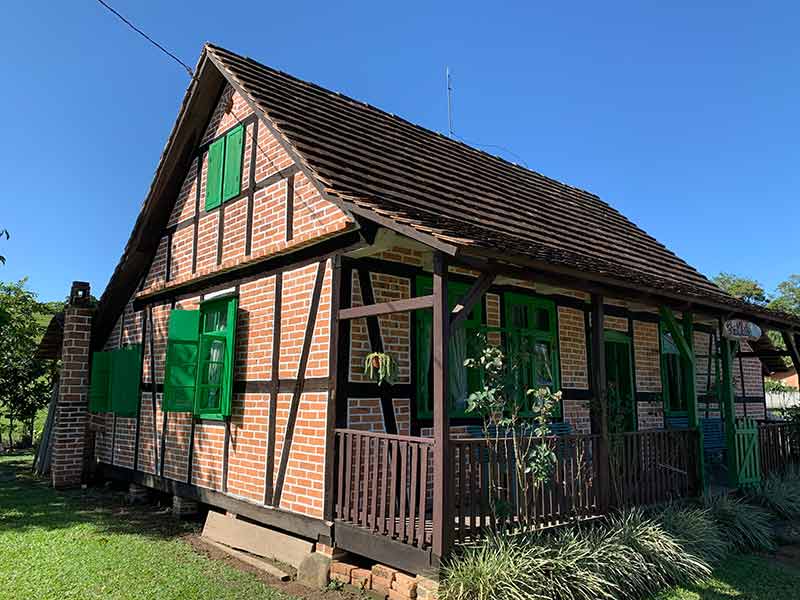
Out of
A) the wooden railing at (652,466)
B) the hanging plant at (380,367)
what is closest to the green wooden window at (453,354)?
the hanging plant at (380,367)

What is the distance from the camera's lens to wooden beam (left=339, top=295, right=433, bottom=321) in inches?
202

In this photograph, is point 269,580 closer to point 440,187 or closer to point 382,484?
point 382,484

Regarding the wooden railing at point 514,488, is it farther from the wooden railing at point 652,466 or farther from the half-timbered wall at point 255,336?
the half-timbered wall at point 255,336

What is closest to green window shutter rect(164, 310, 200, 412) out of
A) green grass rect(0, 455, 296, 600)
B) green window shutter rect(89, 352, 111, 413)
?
green grass rect(0, 455, 296, 600)

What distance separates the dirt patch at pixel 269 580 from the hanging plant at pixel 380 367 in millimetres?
1993

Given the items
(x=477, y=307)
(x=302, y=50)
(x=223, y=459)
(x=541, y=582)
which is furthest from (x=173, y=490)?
(x=302, y=50)

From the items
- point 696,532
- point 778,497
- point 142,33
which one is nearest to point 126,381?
point 142,33

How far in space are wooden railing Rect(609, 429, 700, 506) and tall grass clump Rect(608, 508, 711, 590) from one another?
0.56 meters

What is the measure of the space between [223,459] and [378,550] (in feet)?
10.2

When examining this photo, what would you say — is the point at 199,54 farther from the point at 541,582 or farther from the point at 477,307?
the point at 541,582

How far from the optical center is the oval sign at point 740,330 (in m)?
8.38

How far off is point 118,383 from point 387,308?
648 centimetres

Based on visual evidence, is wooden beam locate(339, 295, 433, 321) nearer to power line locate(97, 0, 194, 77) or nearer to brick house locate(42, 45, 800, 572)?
brick house locate(42, 45, 800, 572)

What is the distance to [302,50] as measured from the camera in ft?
30.5
